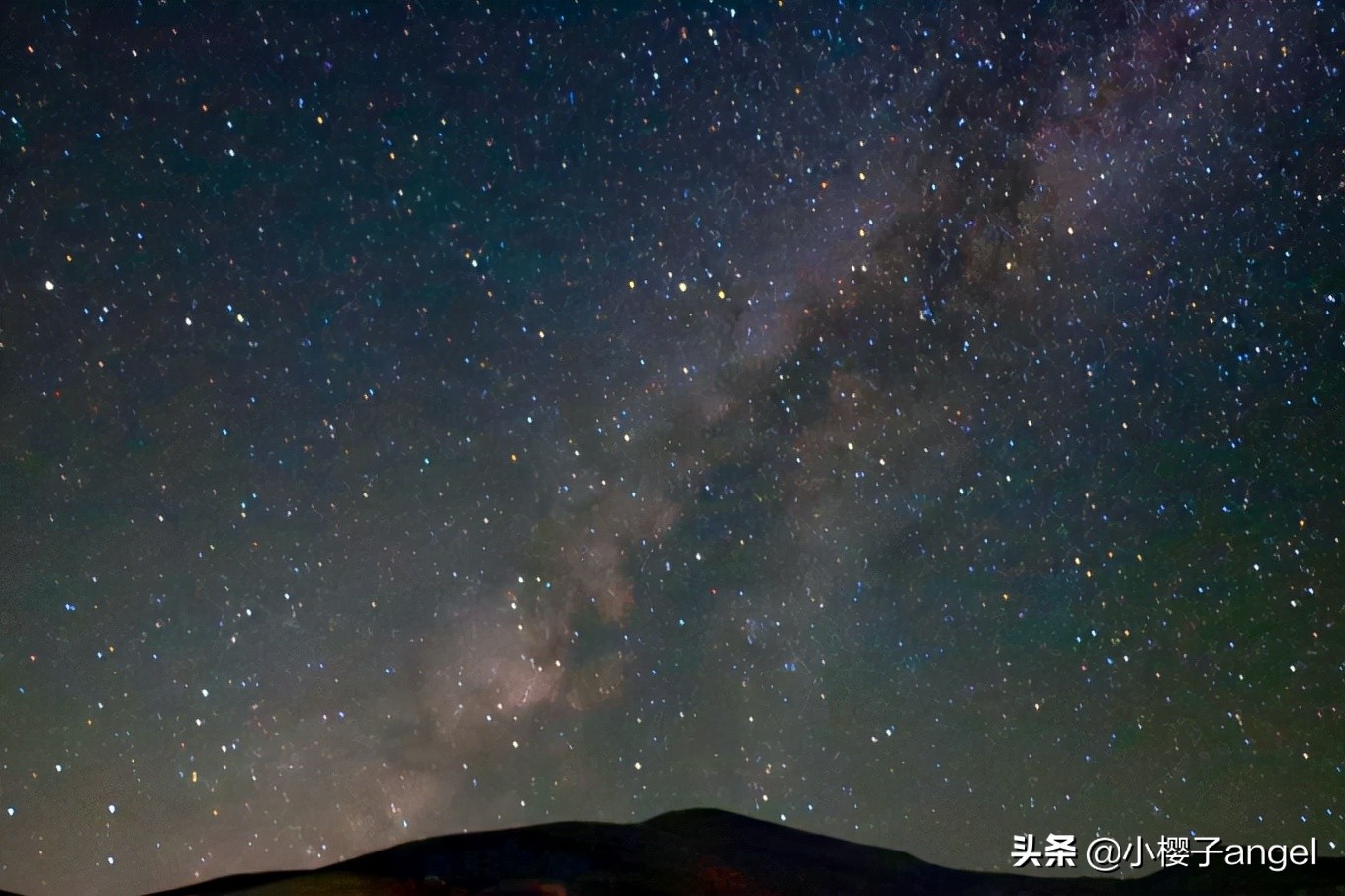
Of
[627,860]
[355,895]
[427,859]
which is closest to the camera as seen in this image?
[355,895]

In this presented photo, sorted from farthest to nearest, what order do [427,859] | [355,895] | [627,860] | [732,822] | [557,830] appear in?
[732,822]
[557,830]
[627,860]
[427,859]
[355,895]

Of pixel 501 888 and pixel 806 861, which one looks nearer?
pixel 501 888

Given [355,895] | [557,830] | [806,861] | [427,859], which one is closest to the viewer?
[355,895]

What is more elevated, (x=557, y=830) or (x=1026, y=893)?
(x=557, y=830)

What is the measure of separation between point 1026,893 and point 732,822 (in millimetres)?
2876

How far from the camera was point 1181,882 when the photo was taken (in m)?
8.57

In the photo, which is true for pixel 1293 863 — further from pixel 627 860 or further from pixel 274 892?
pixel 274 892

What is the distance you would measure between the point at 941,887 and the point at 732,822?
211 centimetres

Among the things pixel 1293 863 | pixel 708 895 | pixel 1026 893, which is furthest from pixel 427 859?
pixel 1293 863

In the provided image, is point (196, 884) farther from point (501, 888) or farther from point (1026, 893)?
point (1026, 893)

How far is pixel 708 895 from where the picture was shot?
736 cm

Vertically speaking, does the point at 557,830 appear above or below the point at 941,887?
above

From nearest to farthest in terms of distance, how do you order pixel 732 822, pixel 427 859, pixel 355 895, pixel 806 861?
1. pixel 355 895
2. pixel 427 859
3. pixel 806 861
4. pixel 732 822

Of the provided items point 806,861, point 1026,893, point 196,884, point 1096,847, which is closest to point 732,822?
point 806,861
